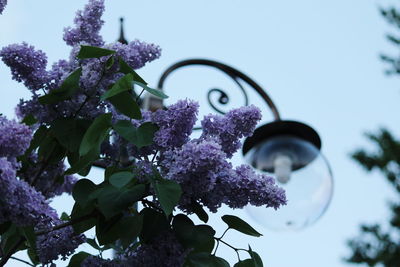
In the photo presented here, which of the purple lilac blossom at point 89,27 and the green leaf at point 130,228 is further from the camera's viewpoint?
the purple lilac blossom at point 89,27

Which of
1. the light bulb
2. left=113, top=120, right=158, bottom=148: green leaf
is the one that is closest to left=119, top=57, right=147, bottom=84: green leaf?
left=113, top=120, right=158, bottom=148: green leaf

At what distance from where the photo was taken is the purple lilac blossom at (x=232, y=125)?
5.41ft

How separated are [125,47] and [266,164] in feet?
6.74

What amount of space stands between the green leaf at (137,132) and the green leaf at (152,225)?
167 millimetres

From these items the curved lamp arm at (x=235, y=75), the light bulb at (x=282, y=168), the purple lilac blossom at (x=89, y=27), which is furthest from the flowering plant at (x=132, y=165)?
the curved lamp arm at (x=235, y=75)

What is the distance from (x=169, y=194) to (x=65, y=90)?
0.40m

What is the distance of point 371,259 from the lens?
17.7 metres

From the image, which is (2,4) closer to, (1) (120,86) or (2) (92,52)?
(2) (92,52)

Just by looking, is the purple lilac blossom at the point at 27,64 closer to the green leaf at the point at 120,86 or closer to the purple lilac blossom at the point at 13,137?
the green leaf at the point at 120,86

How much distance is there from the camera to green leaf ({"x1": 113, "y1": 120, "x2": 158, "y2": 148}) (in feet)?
5.25

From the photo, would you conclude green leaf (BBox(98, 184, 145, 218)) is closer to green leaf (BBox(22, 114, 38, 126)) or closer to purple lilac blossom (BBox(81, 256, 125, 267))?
purple lilac blossom (BBox(81, 256, 125, 267))

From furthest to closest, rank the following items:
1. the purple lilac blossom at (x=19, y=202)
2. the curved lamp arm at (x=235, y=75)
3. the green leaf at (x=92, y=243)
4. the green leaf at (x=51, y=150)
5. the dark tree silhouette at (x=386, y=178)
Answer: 1. the dark tree silhouette at (x=386, y=178)
2. the curved lamp arm at (x=235, y=75)
3. the green leaf at (x=92, y=243)
4. the green leaf at (x=51, y=150)
5. the purple lilac blossom at (x=19, y=202)

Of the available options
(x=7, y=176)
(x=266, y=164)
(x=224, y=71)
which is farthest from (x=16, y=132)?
(x=224, y=71)

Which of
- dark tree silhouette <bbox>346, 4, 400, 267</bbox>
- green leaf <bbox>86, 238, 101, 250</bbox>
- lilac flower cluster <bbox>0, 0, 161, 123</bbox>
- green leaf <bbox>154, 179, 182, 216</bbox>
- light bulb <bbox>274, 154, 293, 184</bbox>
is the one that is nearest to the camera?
green leaf <bbox>154, 179, 182, 216</bbox>
